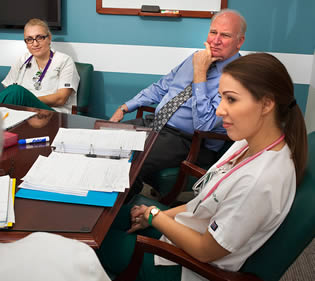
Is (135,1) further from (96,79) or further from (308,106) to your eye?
(308,106)

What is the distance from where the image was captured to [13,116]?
68.0 inches

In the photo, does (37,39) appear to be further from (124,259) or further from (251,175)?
(251,175)

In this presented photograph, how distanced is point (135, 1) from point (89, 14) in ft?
1.47

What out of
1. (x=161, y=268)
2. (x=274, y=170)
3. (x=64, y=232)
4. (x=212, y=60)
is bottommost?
(x=161, y=268)

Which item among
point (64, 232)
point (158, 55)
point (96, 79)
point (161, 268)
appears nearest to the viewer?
point (64, 232)

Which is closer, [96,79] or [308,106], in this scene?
[308,106]

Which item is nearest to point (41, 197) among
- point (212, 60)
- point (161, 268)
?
point (161, 268)

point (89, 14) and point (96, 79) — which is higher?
point (89, 14)

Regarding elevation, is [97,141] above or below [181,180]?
above

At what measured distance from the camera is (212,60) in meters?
2.10

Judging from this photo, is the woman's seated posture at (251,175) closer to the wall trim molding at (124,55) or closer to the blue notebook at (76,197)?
the blue notebook at (76,197)

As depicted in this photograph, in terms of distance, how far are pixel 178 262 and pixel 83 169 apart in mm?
472

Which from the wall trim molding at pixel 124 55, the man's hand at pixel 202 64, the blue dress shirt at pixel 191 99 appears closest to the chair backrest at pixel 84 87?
the wall trim molding at pixel 124 55

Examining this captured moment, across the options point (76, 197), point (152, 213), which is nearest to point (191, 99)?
point (152, 213)
